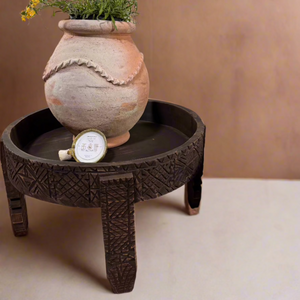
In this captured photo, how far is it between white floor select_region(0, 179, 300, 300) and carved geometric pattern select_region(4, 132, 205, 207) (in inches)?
11.9

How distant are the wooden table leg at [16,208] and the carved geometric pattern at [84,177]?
0.57 feet

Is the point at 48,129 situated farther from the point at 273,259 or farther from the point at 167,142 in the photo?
the point at 273,259

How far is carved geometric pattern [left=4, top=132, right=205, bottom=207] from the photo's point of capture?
2.89ft

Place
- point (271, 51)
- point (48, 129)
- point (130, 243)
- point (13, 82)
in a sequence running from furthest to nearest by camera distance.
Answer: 1. point (13, 82)
2. point (271, 51)
3. point (48, 129)
4. point (130, 243)

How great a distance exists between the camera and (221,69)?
59.8 inches

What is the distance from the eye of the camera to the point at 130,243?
952mm

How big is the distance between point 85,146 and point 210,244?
1.92ft

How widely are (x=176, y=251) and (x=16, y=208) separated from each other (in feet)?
1.94

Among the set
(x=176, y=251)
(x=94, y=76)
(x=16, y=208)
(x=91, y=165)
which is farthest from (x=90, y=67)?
(x=176, y=251)

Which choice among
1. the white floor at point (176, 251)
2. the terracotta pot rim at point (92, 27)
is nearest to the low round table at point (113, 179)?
the white floor at point (176, 251)

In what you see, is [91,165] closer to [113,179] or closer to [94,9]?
[113,179]

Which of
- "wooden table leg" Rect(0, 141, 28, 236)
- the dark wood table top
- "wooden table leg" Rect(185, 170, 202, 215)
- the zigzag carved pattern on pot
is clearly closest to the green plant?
the zigzag carved pattern on pot

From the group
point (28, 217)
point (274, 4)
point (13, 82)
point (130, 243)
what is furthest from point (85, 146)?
point (274, 4)

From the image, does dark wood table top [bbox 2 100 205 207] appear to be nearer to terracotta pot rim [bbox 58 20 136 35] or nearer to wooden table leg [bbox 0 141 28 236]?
wooden table leg [bbox 0 141 28 236]
